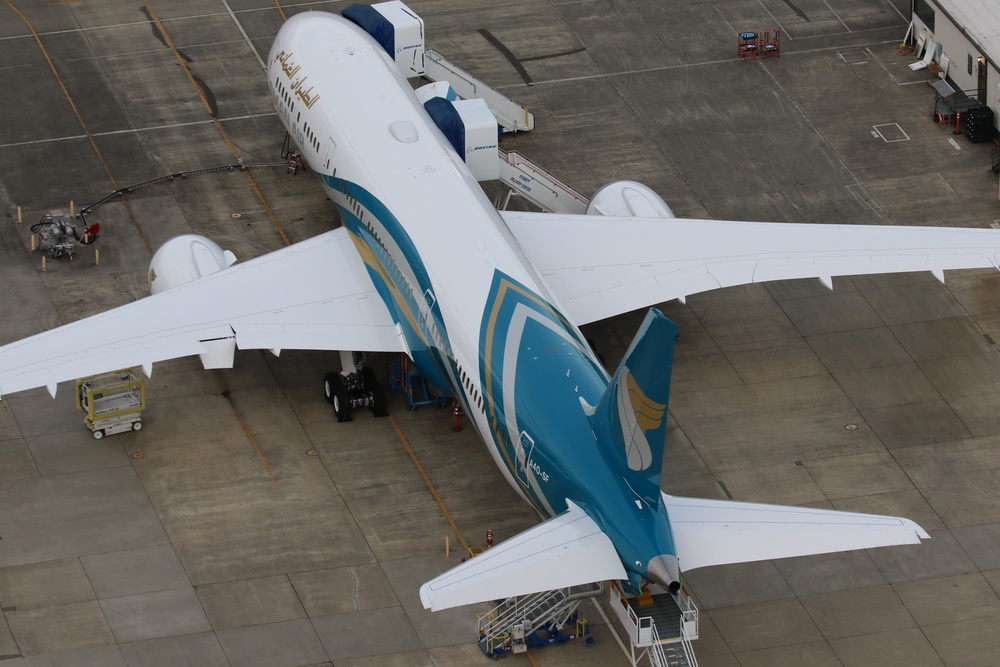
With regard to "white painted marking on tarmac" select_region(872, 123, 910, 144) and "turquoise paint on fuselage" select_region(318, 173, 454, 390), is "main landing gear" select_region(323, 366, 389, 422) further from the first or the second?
"white painted marking on tarmac" select_region(872, 123, 910, 144)

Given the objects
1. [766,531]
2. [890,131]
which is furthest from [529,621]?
[890,131]

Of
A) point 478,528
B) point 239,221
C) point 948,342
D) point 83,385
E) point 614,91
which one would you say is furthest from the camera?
point 614,91

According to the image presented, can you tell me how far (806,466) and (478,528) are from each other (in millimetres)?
8182

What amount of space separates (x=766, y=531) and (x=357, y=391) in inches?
551

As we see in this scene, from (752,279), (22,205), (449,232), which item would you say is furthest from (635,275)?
(22,205)

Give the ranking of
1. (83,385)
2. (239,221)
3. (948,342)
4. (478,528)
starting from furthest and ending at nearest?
1. (239,221)
2. (948,342)
3. (83,385)
4. (478,528)

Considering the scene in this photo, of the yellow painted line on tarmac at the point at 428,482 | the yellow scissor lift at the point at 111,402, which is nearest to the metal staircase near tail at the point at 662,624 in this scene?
the yellow painted line on tarmac at the point at 428,482

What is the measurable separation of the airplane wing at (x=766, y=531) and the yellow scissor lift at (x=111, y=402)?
1478 centimetres

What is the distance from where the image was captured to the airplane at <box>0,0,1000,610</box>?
97.3 ft

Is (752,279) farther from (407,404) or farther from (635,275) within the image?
(407,404)

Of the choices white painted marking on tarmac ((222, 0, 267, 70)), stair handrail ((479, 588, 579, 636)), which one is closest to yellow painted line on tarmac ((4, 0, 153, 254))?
white painted marking on tarmac ((222, 0, 267, 70))

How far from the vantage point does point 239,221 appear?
47.7 metres

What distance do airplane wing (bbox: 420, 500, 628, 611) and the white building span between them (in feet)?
87.6

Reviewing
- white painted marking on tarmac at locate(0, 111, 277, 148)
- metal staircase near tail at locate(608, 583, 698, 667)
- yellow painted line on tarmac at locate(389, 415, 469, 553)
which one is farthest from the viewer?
white painted marking on tarmac at locate(0, 111, 277, 148)
